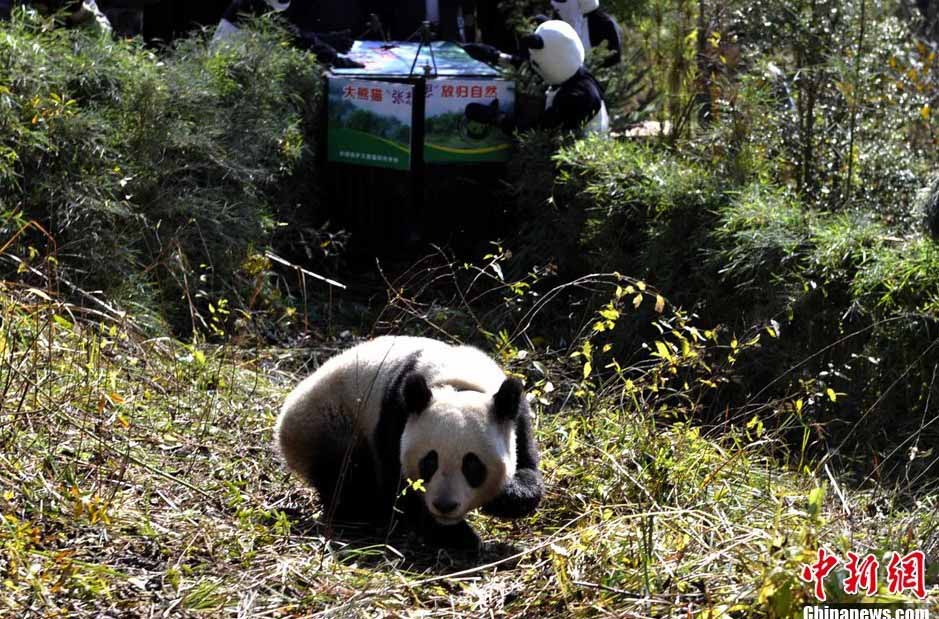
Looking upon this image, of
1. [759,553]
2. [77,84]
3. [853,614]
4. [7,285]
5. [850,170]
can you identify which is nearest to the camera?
[853,614]

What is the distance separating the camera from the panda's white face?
378cm

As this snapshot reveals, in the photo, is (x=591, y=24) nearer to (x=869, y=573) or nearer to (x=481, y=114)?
(x=481, y=114)

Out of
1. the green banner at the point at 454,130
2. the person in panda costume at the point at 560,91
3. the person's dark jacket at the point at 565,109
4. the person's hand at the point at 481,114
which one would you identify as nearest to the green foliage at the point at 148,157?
the green banner at the point at 454,130

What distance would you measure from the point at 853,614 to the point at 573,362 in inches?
131

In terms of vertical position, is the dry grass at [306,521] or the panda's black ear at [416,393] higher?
the panda's black ear at [416,393]

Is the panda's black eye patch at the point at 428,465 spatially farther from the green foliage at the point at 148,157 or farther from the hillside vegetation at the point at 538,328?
the green foliage at the point at 148,157

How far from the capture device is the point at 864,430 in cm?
532

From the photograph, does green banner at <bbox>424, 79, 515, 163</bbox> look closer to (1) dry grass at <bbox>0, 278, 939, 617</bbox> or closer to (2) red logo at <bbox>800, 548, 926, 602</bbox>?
(1) dry grass at <bbox>0, 278, 939, 617</bbox>

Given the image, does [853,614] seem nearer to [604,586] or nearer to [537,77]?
[604,586]

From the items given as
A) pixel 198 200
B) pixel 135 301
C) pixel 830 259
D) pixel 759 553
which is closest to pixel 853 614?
pixel 759 553

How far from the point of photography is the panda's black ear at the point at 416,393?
3.83m

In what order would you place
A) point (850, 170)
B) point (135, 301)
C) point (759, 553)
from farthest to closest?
1. point (850, 170)
2. point (135, 301)
3. point (759, 553)

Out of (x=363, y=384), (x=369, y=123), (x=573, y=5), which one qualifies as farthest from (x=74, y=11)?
(x=363, y=384)

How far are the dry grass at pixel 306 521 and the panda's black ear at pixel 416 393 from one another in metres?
0.45
